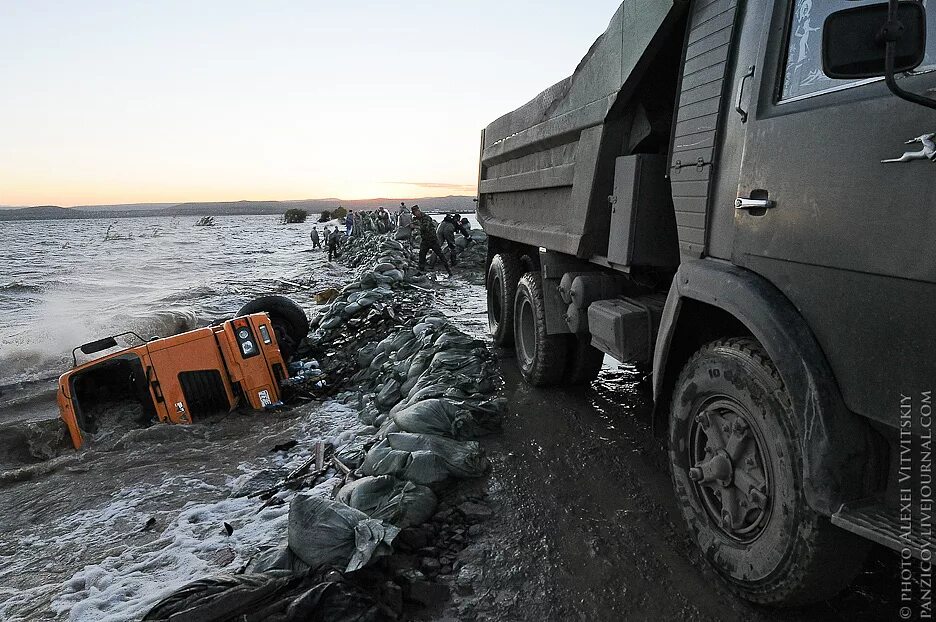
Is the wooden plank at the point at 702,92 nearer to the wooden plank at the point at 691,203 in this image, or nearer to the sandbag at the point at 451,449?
the wooden plank at the point at 691,203

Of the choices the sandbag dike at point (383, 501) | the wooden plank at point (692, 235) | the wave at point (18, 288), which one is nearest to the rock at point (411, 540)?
the sandbag dike at point (383, 501)

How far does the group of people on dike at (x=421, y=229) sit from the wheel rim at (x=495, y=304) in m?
7.16

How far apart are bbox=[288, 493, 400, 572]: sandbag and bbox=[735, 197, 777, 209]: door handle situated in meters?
2.03

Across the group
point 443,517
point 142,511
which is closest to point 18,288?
point 142,511

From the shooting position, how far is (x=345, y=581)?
2.34 m

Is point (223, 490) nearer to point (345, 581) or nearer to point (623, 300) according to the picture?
point (345, 581)

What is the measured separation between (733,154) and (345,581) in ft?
7.64

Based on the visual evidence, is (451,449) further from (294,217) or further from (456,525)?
(294,217)

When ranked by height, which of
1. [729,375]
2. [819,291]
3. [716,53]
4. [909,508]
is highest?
[716,53]

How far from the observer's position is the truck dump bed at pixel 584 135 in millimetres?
3061

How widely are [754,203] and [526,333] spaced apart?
332 cm

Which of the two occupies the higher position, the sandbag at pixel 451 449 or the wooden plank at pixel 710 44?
the wooden plank at pixel 710 44

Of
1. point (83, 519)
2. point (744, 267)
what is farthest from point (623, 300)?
point (83, 519)

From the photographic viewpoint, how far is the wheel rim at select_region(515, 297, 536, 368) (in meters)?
5.13
